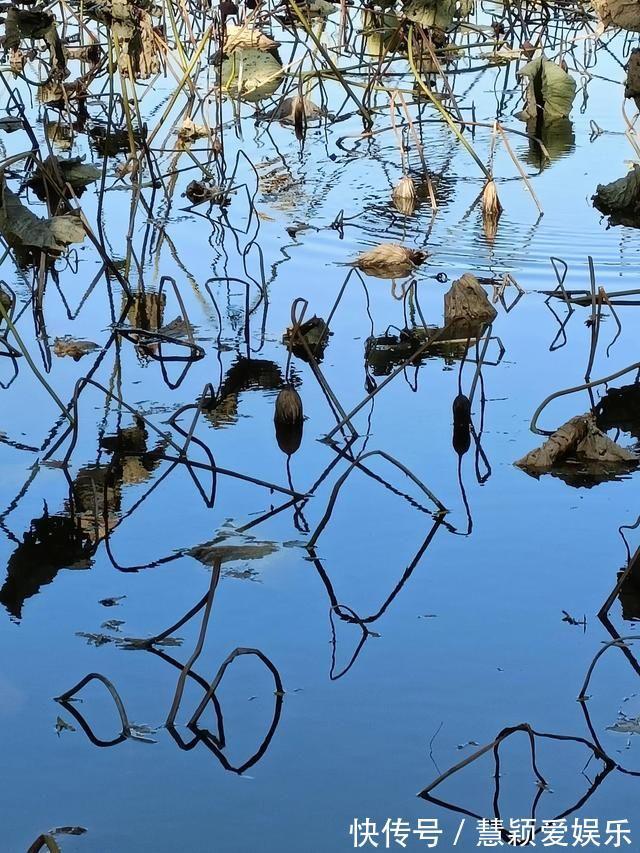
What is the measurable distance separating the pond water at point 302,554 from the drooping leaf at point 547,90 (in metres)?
1.47

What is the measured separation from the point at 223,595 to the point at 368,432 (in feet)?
2.28

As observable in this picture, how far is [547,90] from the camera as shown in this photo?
585cm

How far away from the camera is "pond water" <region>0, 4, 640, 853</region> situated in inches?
73.8

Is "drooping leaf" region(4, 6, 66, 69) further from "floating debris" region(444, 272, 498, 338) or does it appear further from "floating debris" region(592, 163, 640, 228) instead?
"floating debris" region(592, 163, 640, 228)

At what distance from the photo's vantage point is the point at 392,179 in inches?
200

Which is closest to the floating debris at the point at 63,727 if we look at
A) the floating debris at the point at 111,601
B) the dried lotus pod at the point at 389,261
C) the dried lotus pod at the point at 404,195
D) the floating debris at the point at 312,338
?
the floating debris at the point at 111,601

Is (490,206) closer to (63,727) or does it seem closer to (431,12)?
(431,12)

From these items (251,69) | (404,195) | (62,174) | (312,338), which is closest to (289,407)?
(312,338)

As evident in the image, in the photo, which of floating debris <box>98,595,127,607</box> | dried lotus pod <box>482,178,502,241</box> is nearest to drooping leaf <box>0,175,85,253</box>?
floating debris <box>98,595,127,607</box>

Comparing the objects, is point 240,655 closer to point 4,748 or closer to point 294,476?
point 4,748

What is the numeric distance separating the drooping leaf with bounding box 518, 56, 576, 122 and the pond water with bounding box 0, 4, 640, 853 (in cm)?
147

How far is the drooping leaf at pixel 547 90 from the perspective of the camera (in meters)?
5.80

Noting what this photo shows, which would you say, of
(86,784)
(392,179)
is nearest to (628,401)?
(86,784)

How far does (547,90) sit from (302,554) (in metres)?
3.82
